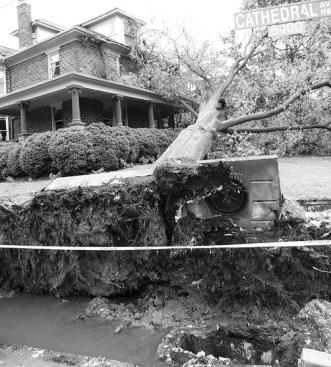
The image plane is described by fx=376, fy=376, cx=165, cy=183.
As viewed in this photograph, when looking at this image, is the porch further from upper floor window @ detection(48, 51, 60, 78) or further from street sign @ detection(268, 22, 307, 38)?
street sign @ detection(268, 22, 307, 38)

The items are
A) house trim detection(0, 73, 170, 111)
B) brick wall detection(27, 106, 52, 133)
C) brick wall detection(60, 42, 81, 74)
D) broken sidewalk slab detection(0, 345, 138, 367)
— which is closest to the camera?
broken sidewalk slab detection(0, 345, 138, 367)

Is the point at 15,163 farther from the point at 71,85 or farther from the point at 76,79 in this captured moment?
the point at 76,79

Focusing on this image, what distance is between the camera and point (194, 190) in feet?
14.5

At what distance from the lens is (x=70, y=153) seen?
10.4 metres

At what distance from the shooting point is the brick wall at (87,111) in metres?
16.4

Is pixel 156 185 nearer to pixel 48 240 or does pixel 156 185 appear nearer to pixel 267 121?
pixel 48 240

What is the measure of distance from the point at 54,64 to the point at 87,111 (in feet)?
9.53

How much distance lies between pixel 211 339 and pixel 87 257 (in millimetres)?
2083

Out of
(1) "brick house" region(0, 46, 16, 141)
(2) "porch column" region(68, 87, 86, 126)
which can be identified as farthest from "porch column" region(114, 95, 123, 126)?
(1) "brick house" region(0, 46, 16, 141)

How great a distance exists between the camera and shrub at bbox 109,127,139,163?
460 inches

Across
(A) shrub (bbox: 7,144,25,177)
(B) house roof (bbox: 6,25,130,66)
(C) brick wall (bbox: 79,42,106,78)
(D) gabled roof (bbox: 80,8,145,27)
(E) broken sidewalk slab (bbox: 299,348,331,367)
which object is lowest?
(E) broken sidewalk slab (bbox: 299,348,331,367)

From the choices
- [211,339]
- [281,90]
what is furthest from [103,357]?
[281,90]

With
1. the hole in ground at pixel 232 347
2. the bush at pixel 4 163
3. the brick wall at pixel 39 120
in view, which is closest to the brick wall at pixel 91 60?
the brick wall at pixel 39 120

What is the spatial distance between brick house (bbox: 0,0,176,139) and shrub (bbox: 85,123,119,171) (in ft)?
8.60
